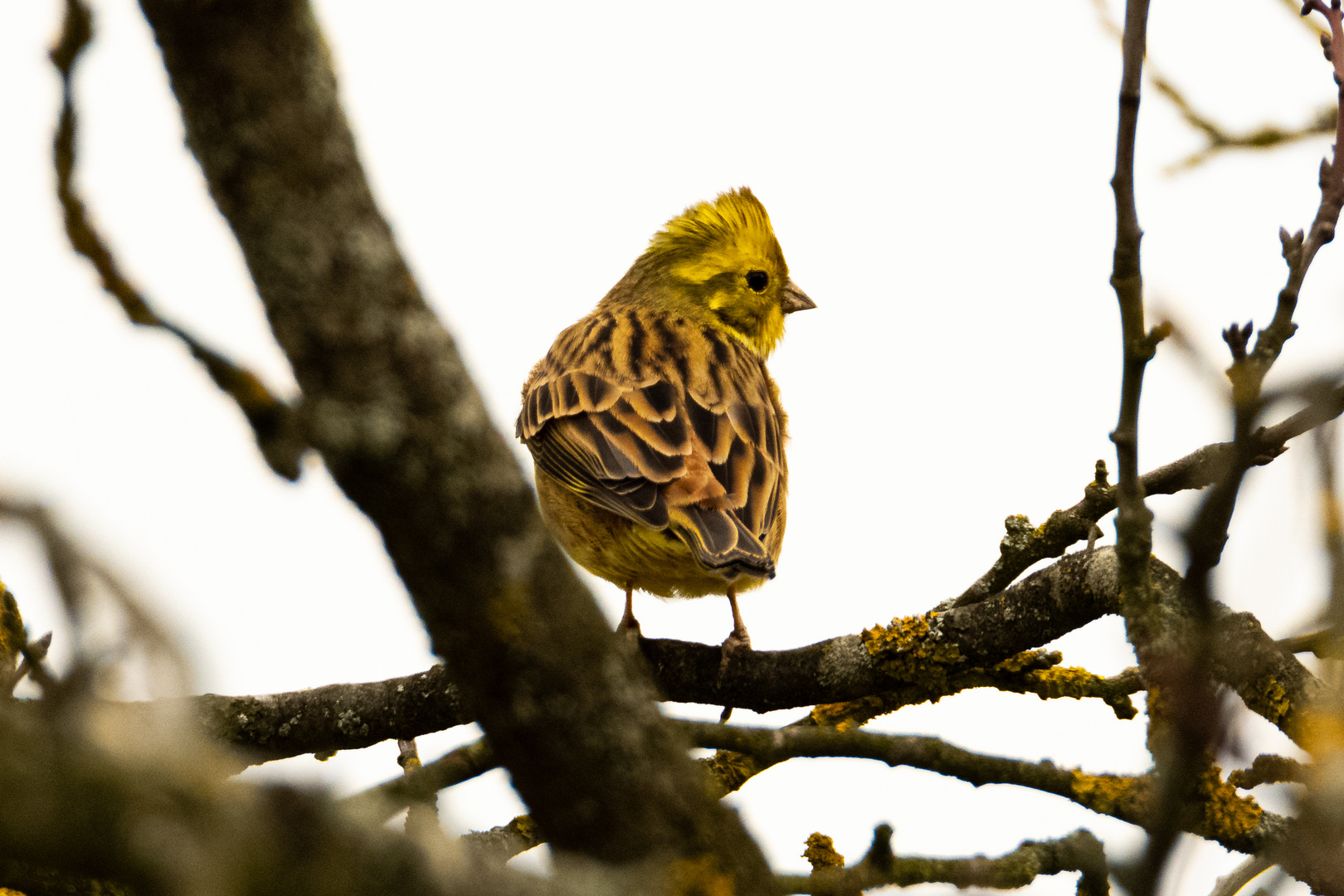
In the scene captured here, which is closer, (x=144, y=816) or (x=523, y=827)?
(x=144, y=816)

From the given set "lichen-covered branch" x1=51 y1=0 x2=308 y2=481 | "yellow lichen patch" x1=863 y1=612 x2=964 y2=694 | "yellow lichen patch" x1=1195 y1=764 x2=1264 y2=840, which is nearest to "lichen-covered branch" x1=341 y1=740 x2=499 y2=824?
"lichen-covered branch" x1=51 y1=0 x2=308 y2=481

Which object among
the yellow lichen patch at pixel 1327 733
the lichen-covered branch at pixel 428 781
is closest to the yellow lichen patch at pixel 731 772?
the lichen-covered branch at pixel 428 781

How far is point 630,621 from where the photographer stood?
210 inches

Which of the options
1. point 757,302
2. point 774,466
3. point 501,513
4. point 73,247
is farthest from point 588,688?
point 757,302

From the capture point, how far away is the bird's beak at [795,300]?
25.6ft

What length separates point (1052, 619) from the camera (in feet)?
12.6

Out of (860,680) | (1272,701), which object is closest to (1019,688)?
(860,680)

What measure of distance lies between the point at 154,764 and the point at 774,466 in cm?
456

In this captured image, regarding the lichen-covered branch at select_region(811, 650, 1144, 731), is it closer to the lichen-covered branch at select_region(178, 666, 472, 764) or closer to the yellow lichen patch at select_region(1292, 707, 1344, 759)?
the lichen-covered branch at select_region(178, 666, 472, 764)

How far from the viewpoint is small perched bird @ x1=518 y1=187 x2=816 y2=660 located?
16.5 feet

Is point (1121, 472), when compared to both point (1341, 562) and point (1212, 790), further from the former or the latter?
point (1212, 790)

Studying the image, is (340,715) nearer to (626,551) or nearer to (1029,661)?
(626,551)

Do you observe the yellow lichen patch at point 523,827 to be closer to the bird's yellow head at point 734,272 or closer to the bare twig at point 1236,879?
the bare twig at point 1236,879

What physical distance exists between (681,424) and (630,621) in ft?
3.10
